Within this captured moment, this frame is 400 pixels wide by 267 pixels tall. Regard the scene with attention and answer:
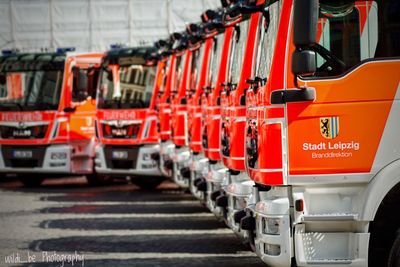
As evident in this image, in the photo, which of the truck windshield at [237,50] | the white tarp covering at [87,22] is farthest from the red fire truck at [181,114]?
the white tarp covering at [87,22]

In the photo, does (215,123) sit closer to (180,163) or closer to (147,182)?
(180,163)

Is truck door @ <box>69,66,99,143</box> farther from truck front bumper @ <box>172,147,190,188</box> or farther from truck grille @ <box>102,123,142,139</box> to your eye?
truck front bumper @ <box>172,147,190,188</box>

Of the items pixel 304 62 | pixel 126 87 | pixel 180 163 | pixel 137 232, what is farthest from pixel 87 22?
pixel 304 62

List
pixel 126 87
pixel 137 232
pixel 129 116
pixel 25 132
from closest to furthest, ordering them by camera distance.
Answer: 1. pixel 137 232
2. pixel 129 116
3. pixel 126 87
4. pixel 25 132

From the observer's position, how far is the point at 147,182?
23031 mm

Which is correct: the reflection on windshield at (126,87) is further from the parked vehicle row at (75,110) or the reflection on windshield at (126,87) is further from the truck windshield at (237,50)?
the truck windshield at (237,50)

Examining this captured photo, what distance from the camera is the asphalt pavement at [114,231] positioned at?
12109 mm

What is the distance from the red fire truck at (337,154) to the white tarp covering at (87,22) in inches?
1044

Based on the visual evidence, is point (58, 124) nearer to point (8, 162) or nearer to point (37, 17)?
point (8, 162)

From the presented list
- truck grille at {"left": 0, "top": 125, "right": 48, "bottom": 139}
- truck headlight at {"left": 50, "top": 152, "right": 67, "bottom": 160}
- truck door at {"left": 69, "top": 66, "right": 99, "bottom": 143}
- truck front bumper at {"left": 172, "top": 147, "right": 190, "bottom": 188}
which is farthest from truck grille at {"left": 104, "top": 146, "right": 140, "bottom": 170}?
truck front bumper at {"left": 172, "top": 147, "right": 190, "bottom": 188}

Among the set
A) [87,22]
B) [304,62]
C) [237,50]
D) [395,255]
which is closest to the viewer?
[304,62]

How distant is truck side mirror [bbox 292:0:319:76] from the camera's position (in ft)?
26.3

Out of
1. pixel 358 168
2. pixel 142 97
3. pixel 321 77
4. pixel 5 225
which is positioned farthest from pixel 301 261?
pixel 142 97

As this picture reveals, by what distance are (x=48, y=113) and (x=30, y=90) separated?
0.69 meters
